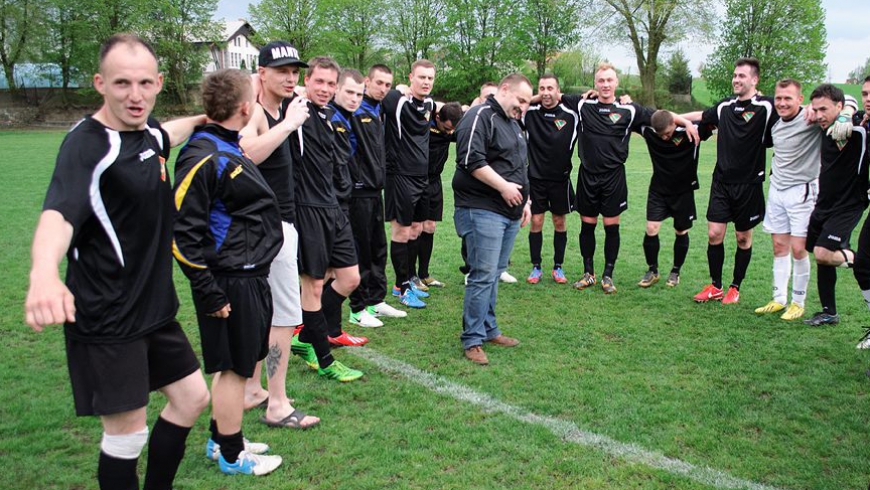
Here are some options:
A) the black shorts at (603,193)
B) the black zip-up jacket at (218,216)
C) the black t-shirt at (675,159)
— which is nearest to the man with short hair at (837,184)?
the black t-shirt at (675,159)

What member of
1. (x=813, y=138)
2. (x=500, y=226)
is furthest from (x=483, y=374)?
(x=813, y=138)

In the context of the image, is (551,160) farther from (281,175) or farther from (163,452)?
(163,452)

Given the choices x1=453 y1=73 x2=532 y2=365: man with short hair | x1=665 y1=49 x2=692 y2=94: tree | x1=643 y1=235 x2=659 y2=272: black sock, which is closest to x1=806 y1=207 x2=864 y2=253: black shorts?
x1=643 y1=235 x2=659 y2=272: black sock

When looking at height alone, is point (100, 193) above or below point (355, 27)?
below

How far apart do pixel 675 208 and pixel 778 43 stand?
149 feet

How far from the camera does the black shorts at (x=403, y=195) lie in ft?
24.3

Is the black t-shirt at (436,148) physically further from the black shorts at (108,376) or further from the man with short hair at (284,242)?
the black shorts at (108,376)

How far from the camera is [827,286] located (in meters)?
6.43

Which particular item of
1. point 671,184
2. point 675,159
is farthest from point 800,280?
point 675,159

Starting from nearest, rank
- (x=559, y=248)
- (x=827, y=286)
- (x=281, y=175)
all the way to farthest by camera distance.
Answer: (x=281, y=175), (x=827, y=286), (x=559, y=248)

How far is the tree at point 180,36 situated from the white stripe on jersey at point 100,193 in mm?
51559

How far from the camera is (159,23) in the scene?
52.8 meters

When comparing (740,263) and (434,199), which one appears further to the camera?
(434,199)

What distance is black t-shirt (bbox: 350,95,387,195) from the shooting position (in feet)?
20.2
